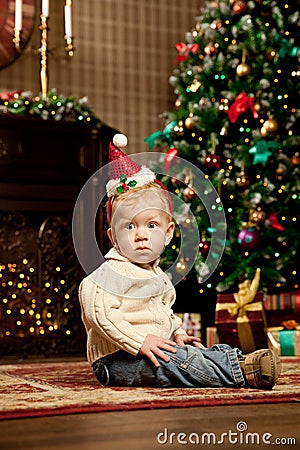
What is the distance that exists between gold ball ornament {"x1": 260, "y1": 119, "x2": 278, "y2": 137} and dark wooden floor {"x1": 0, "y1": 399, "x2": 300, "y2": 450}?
241 centimetres

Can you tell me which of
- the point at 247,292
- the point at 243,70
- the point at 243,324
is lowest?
the point at 243,324

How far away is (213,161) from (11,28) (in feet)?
4.74

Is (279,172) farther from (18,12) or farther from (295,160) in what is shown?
(18,12)

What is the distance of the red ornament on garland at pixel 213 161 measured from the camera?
396 centimetres

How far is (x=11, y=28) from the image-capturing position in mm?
4398

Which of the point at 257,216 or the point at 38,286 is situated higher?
the point at 257,216

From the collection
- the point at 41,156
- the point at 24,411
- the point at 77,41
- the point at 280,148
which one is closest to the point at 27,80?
the point at 77,41

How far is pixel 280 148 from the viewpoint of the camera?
3898 millimetres

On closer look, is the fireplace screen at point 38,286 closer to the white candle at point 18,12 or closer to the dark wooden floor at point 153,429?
the white candle at point 18,12

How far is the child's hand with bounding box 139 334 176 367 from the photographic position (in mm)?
1913

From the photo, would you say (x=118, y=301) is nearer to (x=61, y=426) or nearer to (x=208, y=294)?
(x=61, y=426)

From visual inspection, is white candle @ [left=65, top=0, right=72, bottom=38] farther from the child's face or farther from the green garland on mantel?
the child's face

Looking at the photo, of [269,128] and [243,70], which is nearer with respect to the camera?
[269,128]

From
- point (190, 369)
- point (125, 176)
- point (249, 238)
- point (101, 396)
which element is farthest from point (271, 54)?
point (101, 396)
